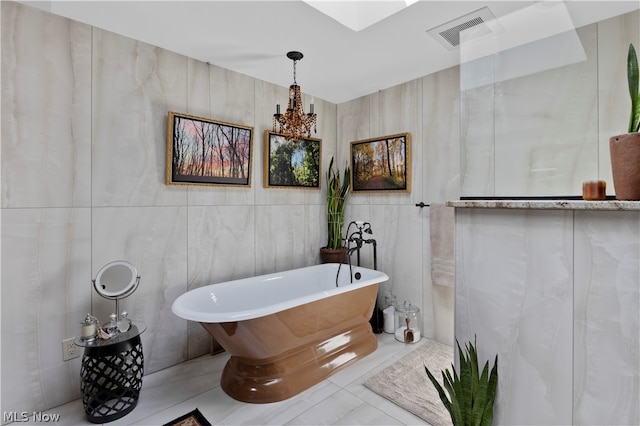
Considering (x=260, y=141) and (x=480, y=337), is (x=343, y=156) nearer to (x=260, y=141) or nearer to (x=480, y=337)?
(x=260, y=141)

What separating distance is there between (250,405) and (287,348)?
41 centimetres

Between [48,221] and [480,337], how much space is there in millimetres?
2581

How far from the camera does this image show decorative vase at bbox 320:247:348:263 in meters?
3.52

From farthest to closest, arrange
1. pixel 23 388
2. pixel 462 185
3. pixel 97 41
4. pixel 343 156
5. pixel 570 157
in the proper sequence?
pixel 343 156, pixel 97 41, pixel 23 388, pixel 462 185, pixel 570 157

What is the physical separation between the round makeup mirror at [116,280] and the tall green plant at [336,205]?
206 cm

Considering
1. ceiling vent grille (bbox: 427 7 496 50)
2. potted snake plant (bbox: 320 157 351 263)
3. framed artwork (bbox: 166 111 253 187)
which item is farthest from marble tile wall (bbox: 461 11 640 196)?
potted snake plant (bbox: 320 157 351 263)

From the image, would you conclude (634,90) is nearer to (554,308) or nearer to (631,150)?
(631,150)

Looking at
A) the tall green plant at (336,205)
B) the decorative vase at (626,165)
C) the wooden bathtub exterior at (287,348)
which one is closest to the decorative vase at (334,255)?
the tall green plant at (336,205)

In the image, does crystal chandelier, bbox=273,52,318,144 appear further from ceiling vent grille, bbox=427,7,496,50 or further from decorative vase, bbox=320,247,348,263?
decorative vase, bbox=320,247,348,263

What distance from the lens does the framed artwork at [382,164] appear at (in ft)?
10.6

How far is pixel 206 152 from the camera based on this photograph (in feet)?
8.89

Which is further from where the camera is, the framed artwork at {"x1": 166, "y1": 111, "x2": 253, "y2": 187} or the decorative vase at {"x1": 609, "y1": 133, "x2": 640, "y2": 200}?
the framed artwork at {"x1": 166, "y1": 111, "x2": 253, "y2": 187}

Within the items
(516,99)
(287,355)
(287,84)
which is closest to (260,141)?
(287,84)

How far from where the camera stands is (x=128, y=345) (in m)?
2.01
